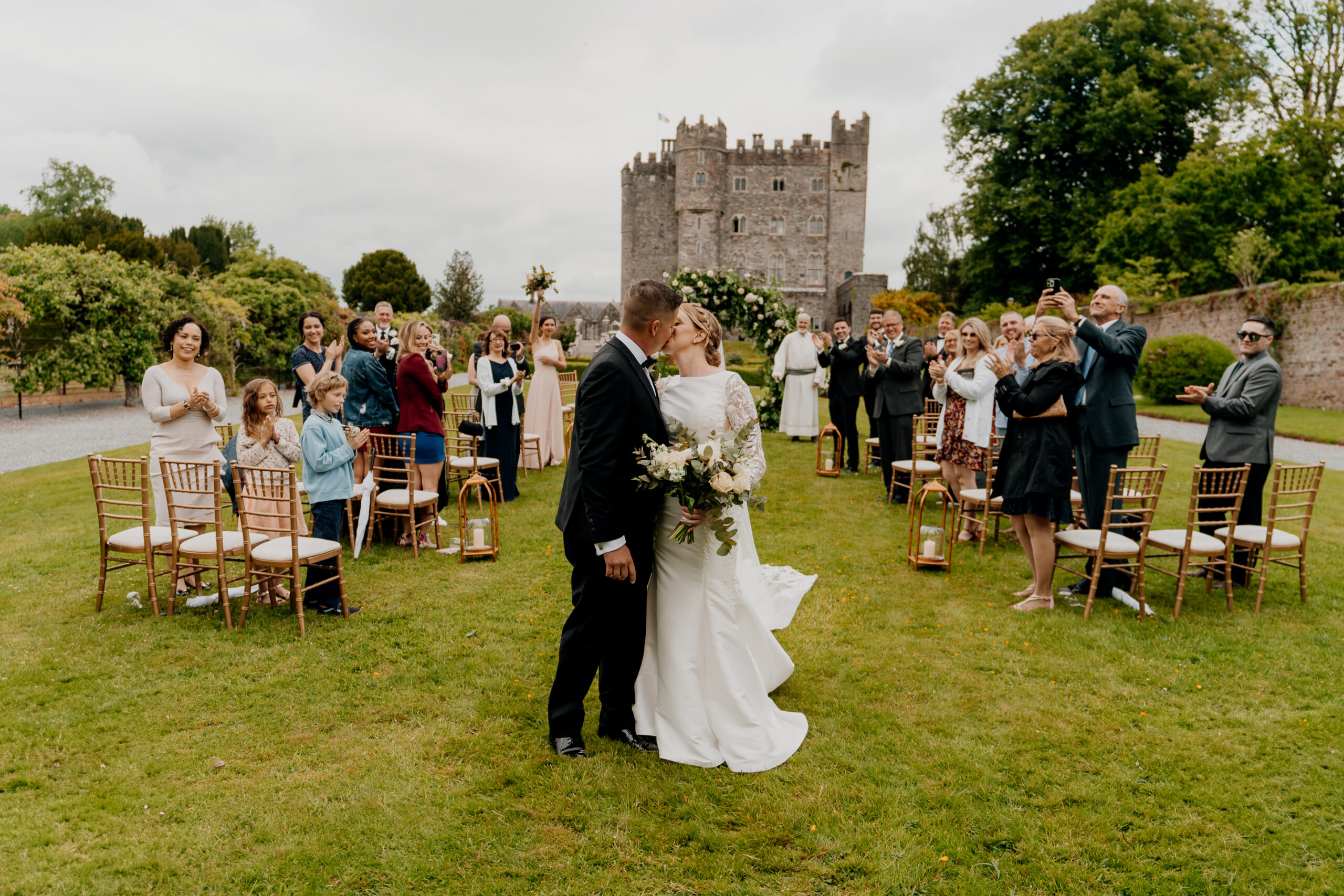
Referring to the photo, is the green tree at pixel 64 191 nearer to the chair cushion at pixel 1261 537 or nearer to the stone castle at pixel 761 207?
the stone castle at pixel 761 207

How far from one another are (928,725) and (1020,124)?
33791 mm

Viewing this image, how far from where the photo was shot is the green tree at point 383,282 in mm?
59938

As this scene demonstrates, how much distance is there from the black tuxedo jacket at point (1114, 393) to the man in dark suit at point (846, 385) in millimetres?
5583

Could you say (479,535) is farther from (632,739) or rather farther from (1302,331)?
(1302,331)

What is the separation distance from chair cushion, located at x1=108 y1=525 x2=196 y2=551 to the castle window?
5144 centimetres

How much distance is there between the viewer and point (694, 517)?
3.64 m

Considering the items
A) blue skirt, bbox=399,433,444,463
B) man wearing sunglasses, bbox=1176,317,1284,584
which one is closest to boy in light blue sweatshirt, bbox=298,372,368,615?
blue skirt, bbox=399,433,444,463

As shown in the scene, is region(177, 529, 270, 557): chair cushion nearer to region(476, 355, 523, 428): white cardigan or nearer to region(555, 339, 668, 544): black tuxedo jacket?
region(555, 339, 668, 544): black tuxedo jacket

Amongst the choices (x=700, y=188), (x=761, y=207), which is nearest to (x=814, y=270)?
(x=761, y=207)

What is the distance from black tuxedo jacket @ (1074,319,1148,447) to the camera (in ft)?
19.7

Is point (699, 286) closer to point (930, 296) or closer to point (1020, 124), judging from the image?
point (1020, 124)

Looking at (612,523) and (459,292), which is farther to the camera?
(459,292)

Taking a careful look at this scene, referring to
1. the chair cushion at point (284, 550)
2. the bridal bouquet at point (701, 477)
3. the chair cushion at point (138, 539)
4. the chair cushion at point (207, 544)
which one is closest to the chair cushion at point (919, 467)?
the bridal bouquet at point (701, 477)

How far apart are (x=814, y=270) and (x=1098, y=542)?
5018 cm
